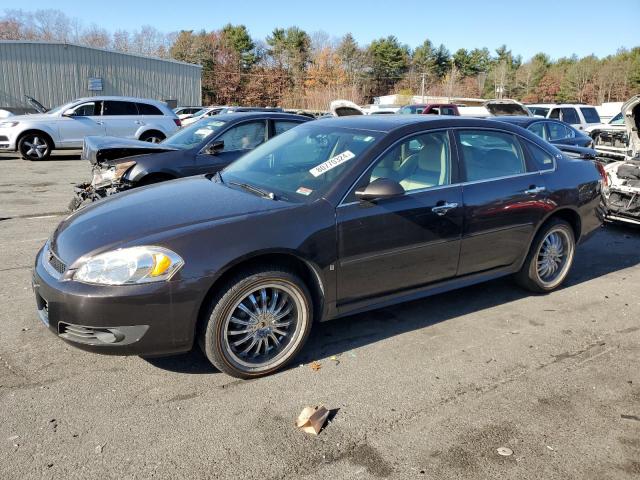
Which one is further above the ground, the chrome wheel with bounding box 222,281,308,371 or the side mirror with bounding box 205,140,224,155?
the side mirror with bounding box 205,140,224,155

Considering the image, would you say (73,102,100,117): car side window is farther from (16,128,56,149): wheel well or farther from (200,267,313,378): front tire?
(200,267,313,378): front tire

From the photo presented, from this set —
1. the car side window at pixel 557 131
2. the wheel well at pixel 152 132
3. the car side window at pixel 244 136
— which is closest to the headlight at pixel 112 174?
the car side window at pixel 244 136

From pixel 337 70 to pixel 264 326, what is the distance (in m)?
78.1

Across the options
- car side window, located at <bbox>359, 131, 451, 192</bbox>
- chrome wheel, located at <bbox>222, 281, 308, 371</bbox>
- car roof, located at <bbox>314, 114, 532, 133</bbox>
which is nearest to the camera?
chrome wheel, located at <bbox>222, 281, 308, 371</bbox>

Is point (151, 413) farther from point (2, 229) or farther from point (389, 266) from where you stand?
point (2, 229)

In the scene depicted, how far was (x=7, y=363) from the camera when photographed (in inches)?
136

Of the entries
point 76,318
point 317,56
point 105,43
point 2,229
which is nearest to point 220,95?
point 317,56

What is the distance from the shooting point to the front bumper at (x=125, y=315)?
293 cm

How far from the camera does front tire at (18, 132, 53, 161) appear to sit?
15.0m

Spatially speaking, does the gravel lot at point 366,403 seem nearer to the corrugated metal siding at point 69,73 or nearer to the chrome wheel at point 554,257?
the chrome wheel at point 554,257

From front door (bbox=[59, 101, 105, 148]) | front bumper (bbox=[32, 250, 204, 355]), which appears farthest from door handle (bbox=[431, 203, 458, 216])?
front door (bbox=[59, 101, 105, 148])

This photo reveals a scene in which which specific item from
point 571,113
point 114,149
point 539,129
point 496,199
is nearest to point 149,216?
point 496,199

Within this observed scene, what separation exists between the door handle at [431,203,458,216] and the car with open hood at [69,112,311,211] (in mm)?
3932

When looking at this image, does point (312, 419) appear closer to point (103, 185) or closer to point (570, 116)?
point (103, 185)
